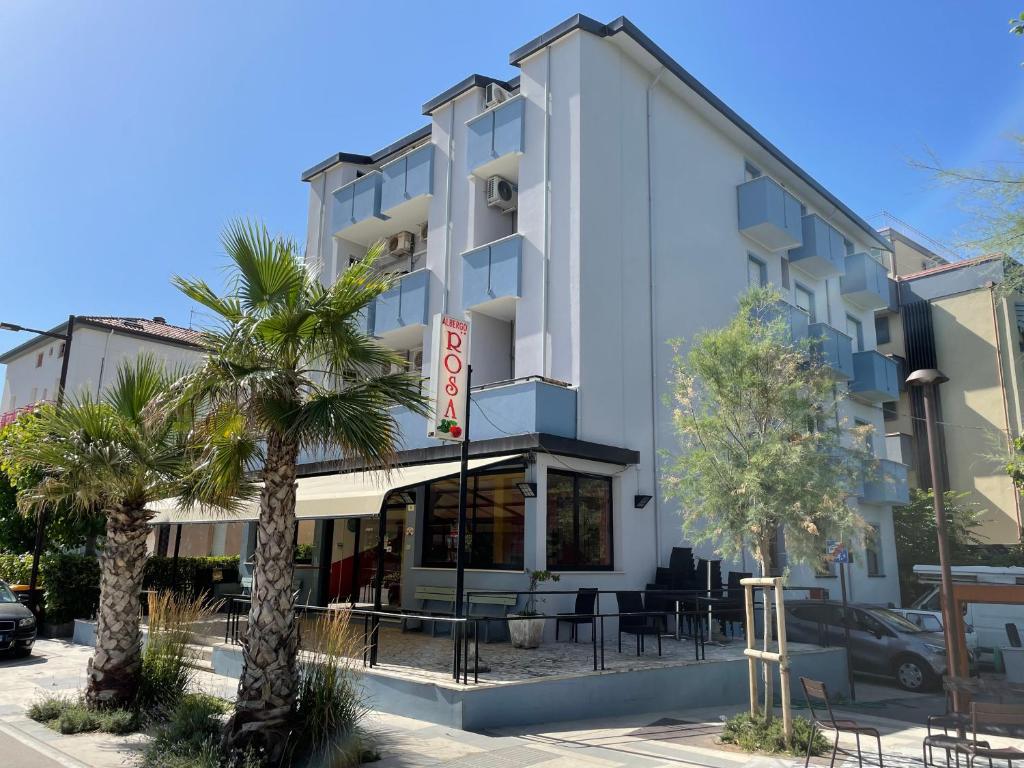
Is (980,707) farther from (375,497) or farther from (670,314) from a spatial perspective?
(670,314)

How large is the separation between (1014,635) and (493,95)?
659 inches

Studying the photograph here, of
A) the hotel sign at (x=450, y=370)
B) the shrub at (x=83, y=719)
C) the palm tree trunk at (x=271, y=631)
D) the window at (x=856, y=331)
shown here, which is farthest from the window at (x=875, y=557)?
the shrub at (x=83, y=719)

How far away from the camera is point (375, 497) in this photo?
41.1ft

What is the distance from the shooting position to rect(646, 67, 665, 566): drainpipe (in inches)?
645

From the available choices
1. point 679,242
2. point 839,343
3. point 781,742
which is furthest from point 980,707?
point 839,343

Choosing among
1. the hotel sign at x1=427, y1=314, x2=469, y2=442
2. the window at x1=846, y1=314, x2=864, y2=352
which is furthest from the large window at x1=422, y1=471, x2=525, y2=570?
the window at x1=846, y1=314, x2=864, y2=352

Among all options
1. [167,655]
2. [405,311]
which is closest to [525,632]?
[167,655]

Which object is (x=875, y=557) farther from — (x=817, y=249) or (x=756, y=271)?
(x=756, y=271)

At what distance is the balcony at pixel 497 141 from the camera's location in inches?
692

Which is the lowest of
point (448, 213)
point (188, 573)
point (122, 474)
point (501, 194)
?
point (188, 573)

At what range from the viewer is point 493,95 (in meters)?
18.8

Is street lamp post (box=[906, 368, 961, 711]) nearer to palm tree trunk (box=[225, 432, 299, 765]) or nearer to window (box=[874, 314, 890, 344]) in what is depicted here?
palm tree trunk (box=[225, 432, 299, 765])

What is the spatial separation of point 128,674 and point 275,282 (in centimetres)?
545

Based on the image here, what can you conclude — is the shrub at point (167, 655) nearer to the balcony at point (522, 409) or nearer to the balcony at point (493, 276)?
the balcony at point (522, 409)
